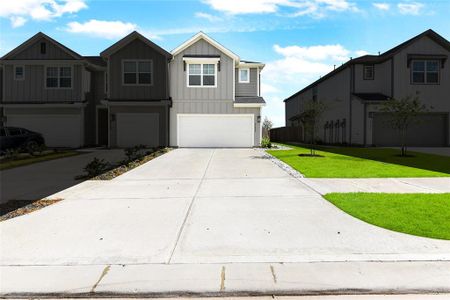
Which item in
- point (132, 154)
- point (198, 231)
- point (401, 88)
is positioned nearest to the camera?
point (198, 231)

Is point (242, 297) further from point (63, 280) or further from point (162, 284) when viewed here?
point (63, 280)

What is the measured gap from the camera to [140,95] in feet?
86.3

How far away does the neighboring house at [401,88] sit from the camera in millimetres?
27516

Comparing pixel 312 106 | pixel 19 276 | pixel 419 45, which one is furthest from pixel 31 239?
pixel 419 45

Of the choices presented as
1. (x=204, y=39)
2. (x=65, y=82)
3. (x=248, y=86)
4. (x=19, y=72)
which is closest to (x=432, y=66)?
(x=248, y=86)

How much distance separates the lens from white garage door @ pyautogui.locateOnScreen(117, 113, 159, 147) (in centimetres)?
2641

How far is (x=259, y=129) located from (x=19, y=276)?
2271cm

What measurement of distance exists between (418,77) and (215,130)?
47.6 feet

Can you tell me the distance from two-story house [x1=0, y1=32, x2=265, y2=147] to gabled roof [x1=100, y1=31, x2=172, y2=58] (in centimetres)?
6

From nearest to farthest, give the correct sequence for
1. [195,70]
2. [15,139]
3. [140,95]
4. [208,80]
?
[15,139], [140,95], [208,80], [195,70]

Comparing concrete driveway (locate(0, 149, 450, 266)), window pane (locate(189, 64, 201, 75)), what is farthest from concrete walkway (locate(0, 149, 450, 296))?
window pane (locate(189, 64, 201, 75))

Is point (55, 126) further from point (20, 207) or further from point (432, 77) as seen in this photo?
point (432, 77)

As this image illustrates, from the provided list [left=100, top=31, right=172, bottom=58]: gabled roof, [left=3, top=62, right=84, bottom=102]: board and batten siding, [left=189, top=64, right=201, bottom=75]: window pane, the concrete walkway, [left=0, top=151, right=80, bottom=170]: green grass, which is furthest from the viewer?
[left=3, top=62, right=84, bottom=102]: board and batten siding

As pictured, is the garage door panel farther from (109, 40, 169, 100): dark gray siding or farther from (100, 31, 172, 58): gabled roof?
(100, 31, 172, 58): gabled roof
